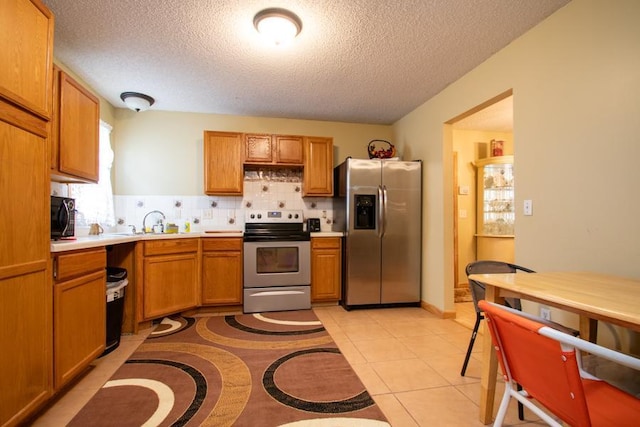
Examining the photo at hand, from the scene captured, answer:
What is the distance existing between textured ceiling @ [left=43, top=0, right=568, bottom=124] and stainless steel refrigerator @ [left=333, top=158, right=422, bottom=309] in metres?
0.85

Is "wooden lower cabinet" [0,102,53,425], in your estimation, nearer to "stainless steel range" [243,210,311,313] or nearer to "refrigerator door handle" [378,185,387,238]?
"stainless steel range" [243,210,311,313]

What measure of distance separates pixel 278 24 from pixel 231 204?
236 centimetres

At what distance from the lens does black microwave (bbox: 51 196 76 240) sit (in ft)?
6.57

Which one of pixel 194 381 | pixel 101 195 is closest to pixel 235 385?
pixel 194 381

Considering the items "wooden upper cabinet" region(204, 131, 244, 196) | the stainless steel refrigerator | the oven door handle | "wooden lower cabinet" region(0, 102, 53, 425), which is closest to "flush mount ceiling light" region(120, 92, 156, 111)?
"wooden upper cabinet" region(204, 131, 244, 196)

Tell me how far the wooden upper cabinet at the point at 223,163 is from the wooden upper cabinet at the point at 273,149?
118 millimetres

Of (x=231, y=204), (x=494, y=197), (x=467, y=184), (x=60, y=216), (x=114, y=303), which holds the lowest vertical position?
(x=114, y=303)

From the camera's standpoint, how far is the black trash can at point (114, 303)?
2309 mm

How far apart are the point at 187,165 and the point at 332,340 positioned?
2751 mm

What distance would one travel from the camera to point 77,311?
71.2 inches

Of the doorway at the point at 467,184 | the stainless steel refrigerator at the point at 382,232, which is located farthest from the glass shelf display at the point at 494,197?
the stainless steel refrigerator at the point at 382,232

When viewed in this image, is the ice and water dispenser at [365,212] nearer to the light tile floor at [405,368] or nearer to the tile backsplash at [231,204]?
the tile backsplash at [231,204]

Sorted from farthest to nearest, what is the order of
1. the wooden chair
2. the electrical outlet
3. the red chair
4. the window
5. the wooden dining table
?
the window → the electrical outlet → the wooden chair → the wooden dining table → the red chair

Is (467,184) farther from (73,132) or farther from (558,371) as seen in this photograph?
(73,132)
